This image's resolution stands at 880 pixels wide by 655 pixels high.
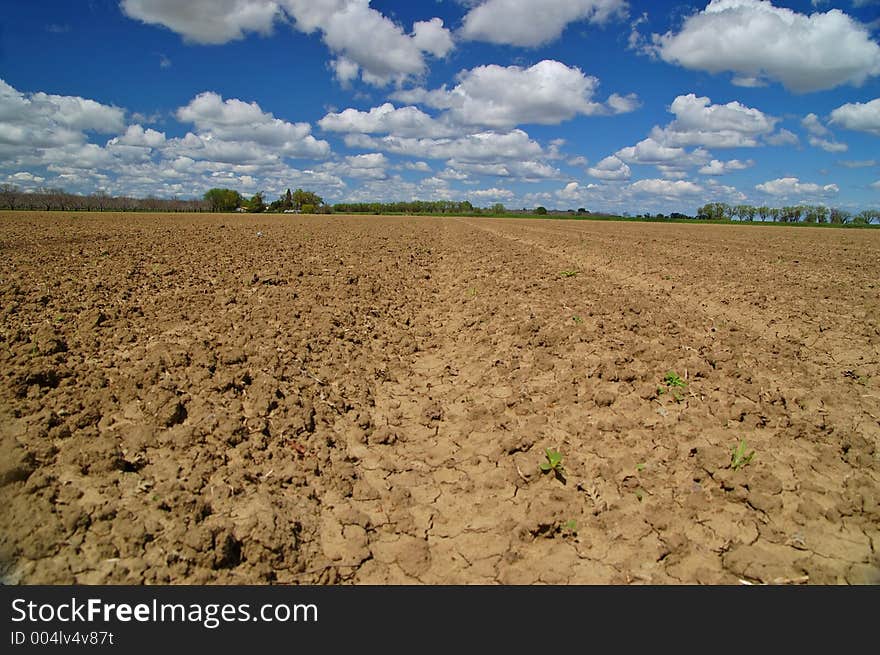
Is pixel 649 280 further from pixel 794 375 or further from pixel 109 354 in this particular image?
pixel 109 354

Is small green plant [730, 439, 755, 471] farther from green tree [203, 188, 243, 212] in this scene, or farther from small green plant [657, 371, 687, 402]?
green tree [203, 188, 243, 212]

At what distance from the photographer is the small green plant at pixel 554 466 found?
430 centimetres

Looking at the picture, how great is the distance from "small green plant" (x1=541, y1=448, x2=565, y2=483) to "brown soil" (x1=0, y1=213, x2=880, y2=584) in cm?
8

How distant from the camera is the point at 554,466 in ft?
14.2

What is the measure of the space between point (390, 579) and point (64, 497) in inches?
102

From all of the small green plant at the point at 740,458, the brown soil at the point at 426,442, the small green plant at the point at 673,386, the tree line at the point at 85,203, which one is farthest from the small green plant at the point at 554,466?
the tree line at the point at 85,203

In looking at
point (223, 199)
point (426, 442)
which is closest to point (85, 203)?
point (223, 199)

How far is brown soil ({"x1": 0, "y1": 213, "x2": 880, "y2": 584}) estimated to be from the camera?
3.38 m

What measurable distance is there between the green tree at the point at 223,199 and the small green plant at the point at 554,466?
12803 centimetres

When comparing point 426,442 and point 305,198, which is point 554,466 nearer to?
point 426,442

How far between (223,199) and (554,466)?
449ft

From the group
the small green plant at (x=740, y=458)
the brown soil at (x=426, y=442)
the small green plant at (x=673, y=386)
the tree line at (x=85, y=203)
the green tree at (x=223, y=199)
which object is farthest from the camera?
the green tree at (x=223, y=199)

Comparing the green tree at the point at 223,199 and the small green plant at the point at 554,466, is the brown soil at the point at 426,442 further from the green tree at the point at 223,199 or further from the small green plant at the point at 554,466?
the green tree at the point at 223,199
